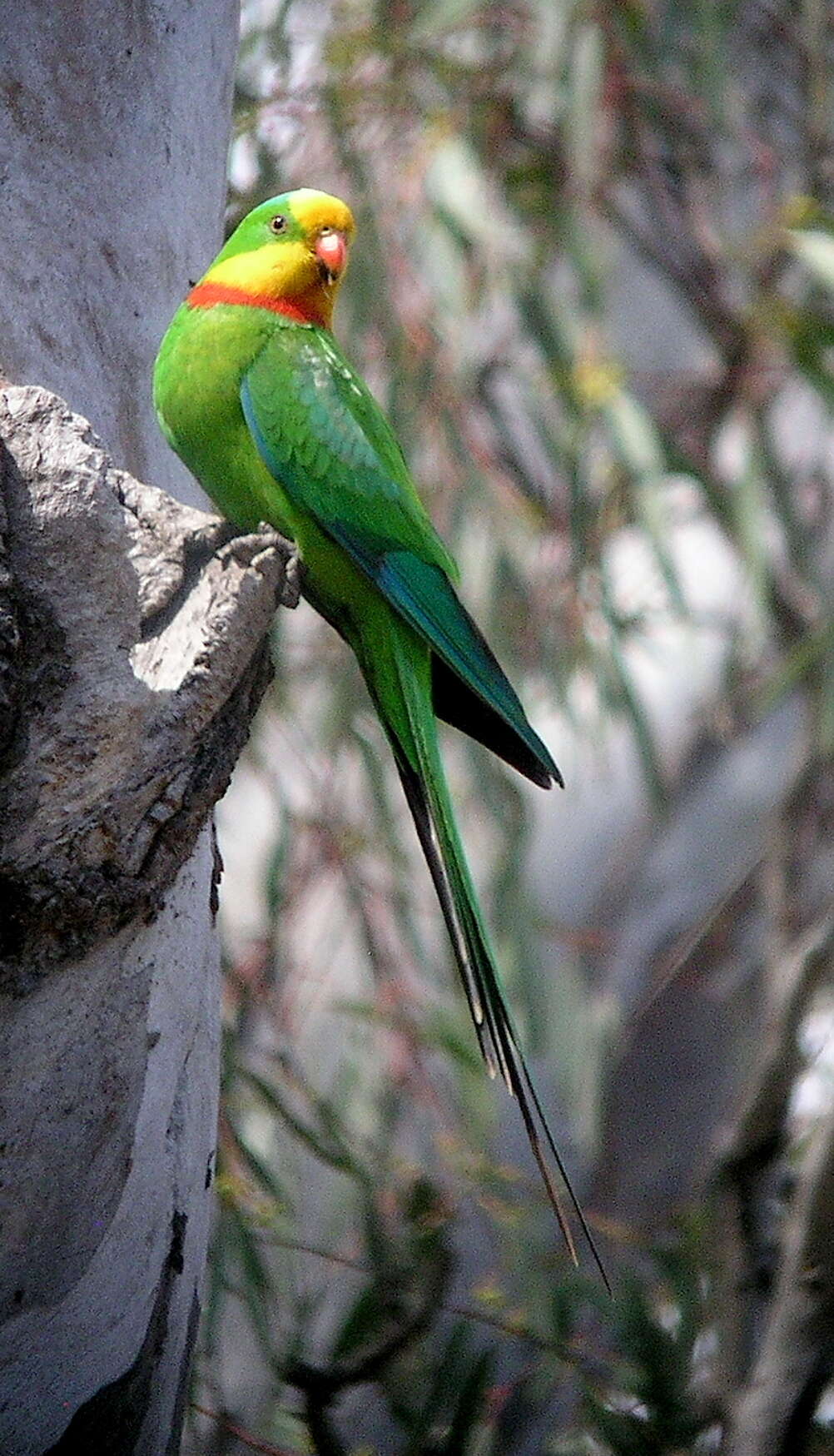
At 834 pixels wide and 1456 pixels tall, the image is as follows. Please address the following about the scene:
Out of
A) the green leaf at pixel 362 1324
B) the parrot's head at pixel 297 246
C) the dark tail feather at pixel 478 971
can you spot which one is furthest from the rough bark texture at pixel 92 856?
the green leaf at pixel 362 1324

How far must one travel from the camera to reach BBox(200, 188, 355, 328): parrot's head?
1.70 meters

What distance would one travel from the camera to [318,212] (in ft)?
5.64

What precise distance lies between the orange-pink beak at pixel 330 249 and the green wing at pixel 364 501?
3.1 inches

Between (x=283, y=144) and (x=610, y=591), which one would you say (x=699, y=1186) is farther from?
(x=283, y=144)

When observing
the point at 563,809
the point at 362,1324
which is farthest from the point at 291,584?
the point at 563,809

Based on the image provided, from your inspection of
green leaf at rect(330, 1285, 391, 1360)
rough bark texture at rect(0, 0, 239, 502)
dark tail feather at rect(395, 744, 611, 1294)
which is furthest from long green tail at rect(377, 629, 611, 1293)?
green leaf at rect(330, 1285, 391, 1360)

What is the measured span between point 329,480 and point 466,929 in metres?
0.47

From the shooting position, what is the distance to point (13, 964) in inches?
45.6

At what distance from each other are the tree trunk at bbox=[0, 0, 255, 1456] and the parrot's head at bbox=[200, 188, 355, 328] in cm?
29

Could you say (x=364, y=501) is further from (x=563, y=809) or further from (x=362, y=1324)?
(x=563, y=809)

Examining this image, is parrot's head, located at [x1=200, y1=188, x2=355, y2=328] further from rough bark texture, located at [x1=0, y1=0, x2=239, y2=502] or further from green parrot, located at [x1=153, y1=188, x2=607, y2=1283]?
rough bark texture, located at [x1=0, y1=0, x2=239, y2=502]

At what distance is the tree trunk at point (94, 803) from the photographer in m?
1.15

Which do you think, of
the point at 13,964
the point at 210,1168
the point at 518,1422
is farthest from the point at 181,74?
the point at 518,1422

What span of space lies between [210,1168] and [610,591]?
69.2 inches
